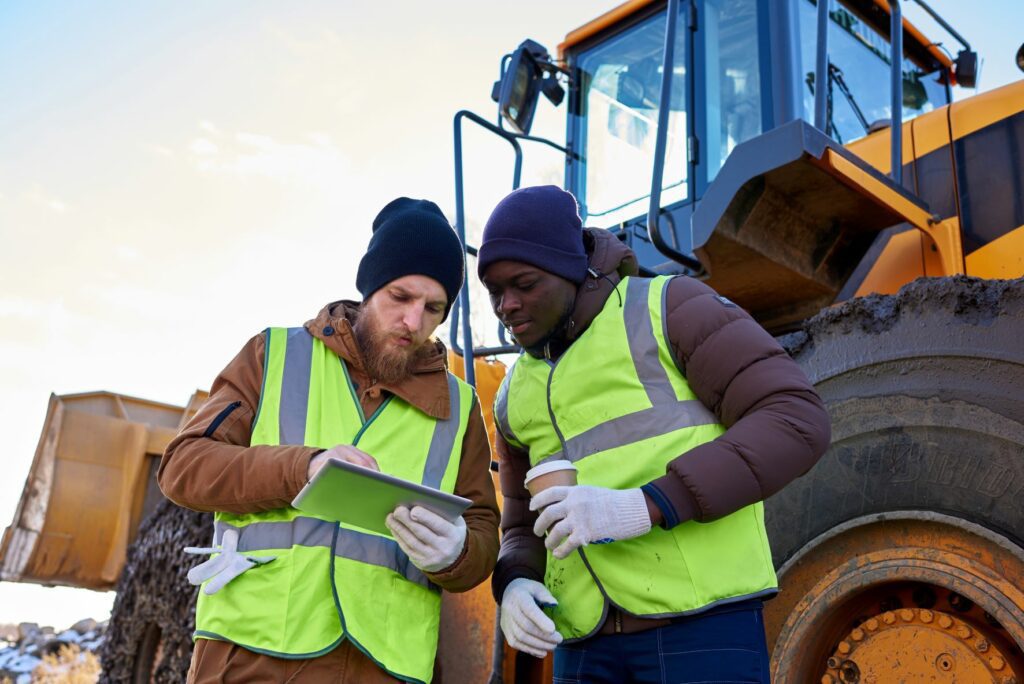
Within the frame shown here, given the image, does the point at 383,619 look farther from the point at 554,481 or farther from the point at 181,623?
the point at 181,623

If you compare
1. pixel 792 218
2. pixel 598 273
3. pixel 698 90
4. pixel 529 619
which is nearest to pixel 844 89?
pixel 698 90

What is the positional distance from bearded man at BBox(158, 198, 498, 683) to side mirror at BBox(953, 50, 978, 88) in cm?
352

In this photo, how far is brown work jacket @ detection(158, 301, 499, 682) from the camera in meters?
1.79

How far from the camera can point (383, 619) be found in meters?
1.87

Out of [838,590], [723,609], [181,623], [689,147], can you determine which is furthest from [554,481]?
[181,623]

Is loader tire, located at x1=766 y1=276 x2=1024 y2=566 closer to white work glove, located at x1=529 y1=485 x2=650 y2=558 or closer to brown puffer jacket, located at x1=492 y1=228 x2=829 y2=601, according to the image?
brown puffer jacket, located at x1=492 y1=228 x2=829 y2=601

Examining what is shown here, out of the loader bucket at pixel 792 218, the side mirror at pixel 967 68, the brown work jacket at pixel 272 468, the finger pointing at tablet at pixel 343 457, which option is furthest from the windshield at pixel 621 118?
the finger pointing at tablet at pixel 343 457

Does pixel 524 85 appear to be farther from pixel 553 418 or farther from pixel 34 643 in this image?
pixel 34 643

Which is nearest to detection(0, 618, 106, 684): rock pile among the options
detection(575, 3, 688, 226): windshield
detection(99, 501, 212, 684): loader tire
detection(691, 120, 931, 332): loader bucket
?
detection(99, 501, 212, 684): loader tire

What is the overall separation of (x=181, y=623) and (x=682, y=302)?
4.01 metres

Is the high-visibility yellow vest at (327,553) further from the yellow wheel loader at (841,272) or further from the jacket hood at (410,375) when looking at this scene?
the yellow wheel loader at (841,272)

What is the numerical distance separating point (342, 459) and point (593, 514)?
1.51ft

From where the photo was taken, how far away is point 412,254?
2.24 meters

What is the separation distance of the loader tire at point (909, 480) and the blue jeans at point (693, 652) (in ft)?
1.99
